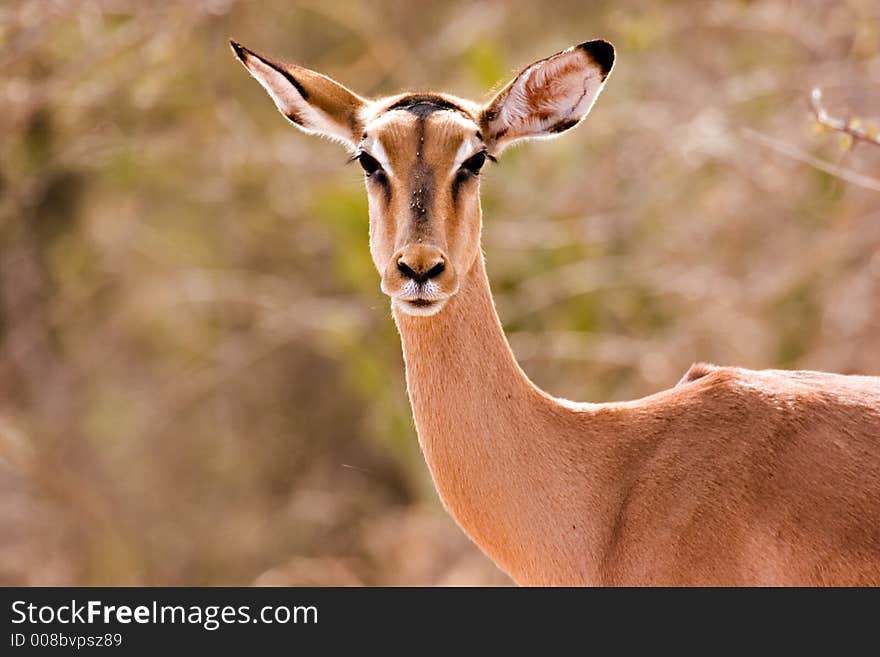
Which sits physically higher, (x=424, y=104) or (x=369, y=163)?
(x=424, y=104)

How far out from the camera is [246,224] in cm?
1825

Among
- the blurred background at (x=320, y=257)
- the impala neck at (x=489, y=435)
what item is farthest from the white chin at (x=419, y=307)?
the blurred background at (x=320, y=257)

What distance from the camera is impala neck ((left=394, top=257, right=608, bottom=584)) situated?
601 centimetres

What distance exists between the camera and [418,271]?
19.0 ft

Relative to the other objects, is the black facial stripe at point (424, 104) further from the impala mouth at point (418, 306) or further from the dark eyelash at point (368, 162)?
the impala mouth at point (418, 306)

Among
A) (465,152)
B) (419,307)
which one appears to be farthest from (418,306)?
(465,152)

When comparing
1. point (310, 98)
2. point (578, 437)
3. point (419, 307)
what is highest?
point (310, 98)

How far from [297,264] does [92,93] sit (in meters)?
7.76

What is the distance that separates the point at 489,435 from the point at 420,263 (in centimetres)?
79

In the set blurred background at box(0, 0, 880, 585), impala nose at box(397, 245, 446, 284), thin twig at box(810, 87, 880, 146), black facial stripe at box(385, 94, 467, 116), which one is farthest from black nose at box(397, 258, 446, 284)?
blurred background at box(0, 0, 880, 585)

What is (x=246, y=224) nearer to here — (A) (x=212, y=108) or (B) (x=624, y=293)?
(A) (x=212, y=108)

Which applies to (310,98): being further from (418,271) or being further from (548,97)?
(418,271)

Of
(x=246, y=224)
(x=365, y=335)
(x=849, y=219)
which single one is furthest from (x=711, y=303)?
(x=246, y=224)
